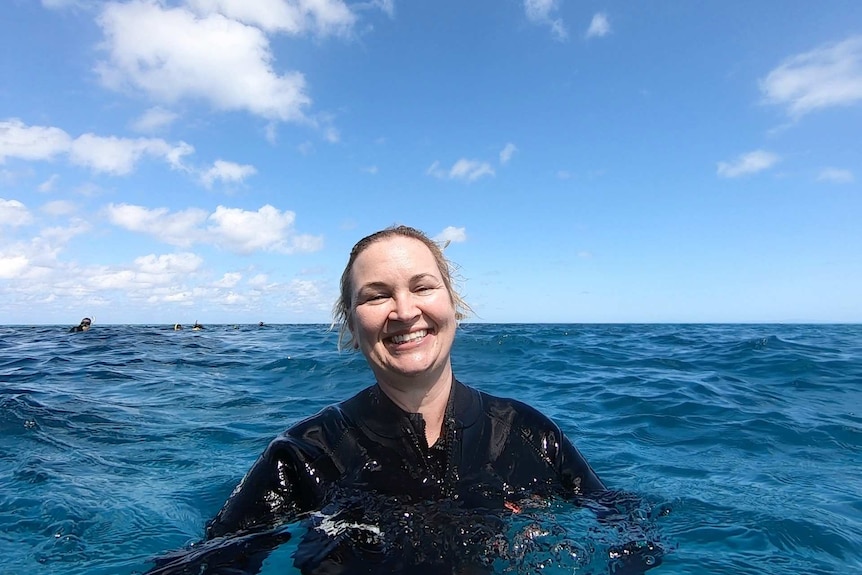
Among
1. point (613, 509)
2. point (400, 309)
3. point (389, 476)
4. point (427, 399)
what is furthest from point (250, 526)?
point (613, 509)

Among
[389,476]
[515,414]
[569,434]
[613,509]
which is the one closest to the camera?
[389,476]

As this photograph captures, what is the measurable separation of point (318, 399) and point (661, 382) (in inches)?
298

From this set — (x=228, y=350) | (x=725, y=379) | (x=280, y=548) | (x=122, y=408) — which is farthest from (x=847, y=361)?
(x=228, y=350)

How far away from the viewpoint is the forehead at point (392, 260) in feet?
9.54

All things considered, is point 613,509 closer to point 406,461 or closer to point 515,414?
point 515,414

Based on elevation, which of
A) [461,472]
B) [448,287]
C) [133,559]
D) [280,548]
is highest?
[448,287]

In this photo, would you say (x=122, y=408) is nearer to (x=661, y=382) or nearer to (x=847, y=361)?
(x=661, y=382)

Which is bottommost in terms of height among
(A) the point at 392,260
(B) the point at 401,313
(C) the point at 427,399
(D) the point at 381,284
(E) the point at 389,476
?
(E) the point at 389,476

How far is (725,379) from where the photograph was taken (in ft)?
39.0

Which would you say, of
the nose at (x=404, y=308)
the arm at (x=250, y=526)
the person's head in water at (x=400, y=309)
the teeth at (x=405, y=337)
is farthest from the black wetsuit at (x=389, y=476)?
the nose at (x=404, y=308)

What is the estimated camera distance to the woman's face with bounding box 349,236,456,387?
2834mm

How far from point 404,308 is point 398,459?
978 mm

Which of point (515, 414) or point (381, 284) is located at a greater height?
point (381, 284)

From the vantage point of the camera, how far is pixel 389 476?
120 inches
